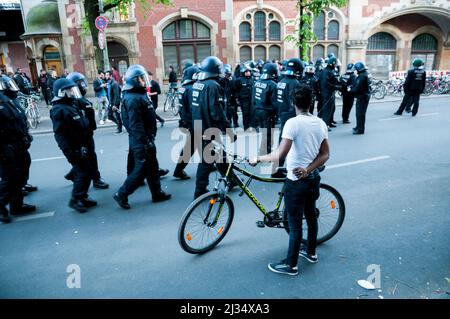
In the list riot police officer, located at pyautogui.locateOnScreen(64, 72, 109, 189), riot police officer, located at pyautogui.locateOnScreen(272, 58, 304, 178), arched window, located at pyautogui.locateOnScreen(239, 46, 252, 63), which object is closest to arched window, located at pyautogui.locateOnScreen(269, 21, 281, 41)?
arched window, located at pyautogui.locateOnScreen(239, 46, 252, 63)

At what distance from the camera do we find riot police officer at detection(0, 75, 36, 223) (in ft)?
15.7

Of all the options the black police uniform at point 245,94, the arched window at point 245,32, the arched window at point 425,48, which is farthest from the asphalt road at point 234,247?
the arched window at point 425,48

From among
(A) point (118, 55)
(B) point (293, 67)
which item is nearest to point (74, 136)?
(B) point (293, 67)

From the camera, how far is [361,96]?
31.2 feet

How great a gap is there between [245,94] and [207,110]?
19.1 ft

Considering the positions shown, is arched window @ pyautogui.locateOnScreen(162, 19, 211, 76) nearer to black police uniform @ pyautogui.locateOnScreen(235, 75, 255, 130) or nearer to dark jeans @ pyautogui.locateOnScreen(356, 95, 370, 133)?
black police uniform @ pyautogui.locateOnScreen(235, 75, 255, 130)

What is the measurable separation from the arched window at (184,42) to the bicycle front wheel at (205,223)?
17761 millimetres

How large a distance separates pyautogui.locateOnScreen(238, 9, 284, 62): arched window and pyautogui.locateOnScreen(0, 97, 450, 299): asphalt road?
16.6 meters

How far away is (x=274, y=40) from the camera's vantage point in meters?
21.7

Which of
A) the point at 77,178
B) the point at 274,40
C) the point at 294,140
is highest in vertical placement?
the point at 274,40

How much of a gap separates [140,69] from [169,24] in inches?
659

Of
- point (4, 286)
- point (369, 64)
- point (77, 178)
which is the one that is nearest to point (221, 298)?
point (4, 286)
